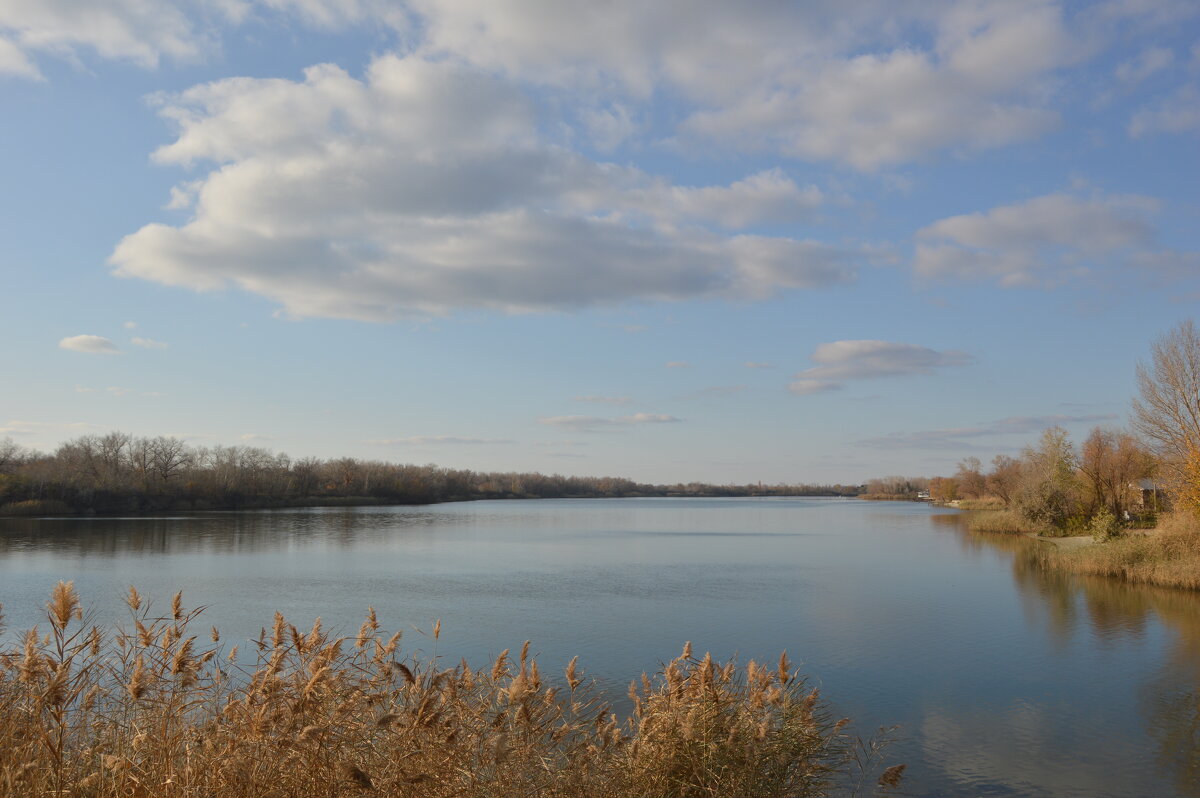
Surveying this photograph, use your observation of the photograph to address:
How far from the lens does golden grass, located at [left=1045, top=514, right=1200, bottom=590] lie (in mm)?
22688

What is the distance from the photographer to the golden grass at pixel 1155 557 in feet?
74.4

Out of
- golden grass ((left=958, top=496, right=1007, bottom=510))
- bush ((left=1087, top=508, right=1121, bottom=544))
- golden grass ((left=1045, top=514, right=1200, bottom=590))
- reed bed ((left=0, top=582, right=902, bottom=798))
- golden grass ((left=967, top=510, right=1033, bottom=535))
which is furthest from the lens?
golden grass ((left=958, top=496, right=1007, bottom=510))

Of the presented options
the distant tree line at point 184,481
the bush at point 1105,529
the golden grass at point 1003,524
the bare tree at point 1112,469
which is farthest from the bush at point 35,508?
the bare tree at point 1112,469

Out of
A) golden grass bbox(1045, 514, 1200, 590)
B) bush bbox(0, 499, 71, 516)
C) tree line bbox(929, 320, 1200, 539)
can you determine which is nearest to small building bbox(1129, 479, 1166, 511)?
tree line bbox(929, 320, 1200, 539)

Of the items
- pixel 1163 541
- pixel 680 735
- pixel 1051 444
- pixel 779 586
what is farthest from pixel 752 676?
pixel 1051 444

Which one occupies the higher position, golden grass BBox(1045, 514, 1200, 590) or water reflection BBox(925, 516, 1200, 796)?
golden grass BBox(1045, 514, 1200, 590)

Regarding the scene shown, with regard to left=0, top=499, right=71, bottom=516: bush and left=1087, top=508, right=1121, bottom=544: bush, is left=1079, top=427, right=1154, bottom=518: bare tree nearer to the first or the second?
left=1087, top=508, right=1121, bottom=544: bush

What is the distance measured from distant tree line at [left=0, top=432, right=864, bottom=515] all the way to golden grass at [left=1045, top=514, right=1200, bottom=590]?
6372 cm

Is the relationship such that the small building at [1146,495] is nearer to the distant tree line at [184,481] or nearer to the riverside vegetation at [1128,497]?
the riverside vegetation at [1128,497]

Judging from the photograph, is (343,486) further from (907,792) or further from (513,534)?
(907,792)

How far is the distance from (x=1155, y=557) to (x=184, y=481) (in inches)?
2931

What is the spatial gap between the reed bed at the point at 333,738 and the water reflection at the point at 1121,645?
5.04m

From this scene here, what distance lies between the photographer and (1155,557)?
78.7 ft

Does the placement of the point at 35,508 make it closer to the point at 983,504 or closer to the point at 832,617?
the point at 832,617
